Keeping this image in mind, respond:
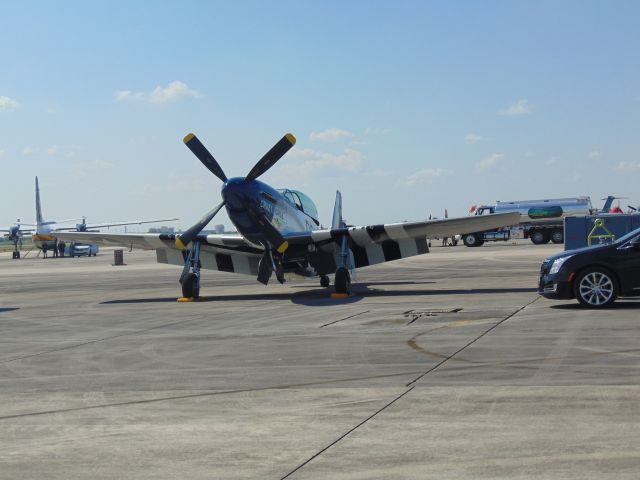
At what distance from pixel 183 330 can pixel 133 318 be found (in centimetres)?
312

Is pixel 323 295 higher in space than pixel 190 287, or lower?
lower

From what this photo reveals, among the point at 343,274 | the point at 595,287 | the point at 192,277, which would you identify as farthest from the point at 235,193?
the point at 595,287

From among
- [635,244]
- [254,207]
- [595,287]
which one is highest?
[254,207]

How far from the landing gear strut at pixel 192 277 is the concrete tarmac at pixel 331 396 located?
229 inches

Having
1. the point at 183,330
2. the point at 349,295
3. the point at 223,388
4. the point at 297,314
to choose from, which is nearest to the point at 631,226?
the point at 349,295

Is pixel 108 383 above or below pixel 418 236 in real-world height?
below

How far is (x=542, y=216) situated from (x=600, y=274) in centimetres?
5328

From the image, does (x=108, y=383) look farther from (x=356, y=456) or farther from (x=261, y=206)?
(x=261, y=206)

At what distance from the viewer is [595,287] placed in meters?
15.1

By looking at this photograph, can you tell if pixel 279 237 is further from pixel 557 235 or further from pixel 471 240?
pixel 557 235

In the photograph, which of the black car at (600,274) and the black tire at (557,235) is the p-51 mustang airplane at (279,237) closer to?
the black car at (600,274)

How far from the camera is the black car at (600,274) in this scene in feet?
49.1

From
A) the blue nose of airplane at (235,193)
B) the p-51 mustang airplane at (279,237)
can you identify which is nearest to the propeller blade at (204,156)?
the p-51 mustang airplane at (279,237)

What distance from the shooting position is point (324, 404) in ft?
24.2
